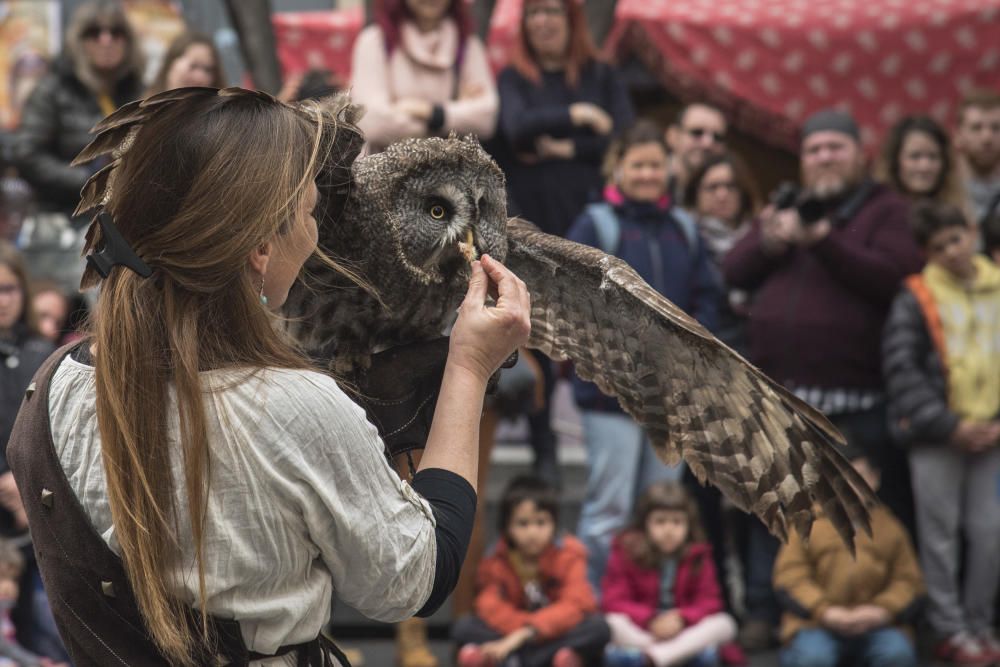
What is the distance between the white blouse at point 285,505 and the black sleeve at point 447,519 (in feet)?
0.10

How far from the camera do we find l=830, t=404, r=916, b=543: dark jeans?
5.37 metres

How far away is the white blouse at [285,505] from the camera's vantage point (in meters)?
1.79

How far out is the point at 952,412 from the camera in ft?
17.0

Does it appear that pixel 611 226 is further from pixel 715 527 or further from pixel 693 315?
pixel 715 527

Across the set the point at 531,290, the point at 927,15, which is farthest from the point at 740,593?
the point at 927,15

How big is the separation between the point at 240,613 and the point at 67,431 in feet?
1.13

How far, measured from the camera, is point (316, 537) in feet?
6.00

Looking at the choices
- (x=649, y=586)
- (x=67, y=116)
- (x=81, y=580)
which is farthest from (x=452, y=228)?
(x=67, y=116)

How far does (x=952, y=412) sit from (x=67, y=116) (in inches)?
144

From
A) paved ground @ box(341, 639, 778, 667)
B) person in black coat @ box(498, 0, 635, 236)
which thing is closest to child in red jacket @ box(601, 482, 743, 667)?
paved ground @ box(341, 639, 778, 667)

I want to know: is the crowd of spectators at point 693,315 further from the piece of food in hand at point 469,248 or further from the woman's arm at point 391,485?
the woman's arm at point 391,485

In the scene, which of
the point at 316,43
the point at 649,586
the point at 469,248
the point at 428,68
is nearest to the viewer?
the point at 469,248

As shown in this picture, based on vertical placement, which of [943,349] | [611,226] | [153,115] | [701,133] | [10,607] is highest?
[153,115]

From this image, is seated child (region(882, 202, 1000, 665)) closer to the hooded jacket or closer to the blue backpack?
the hooded jacket
